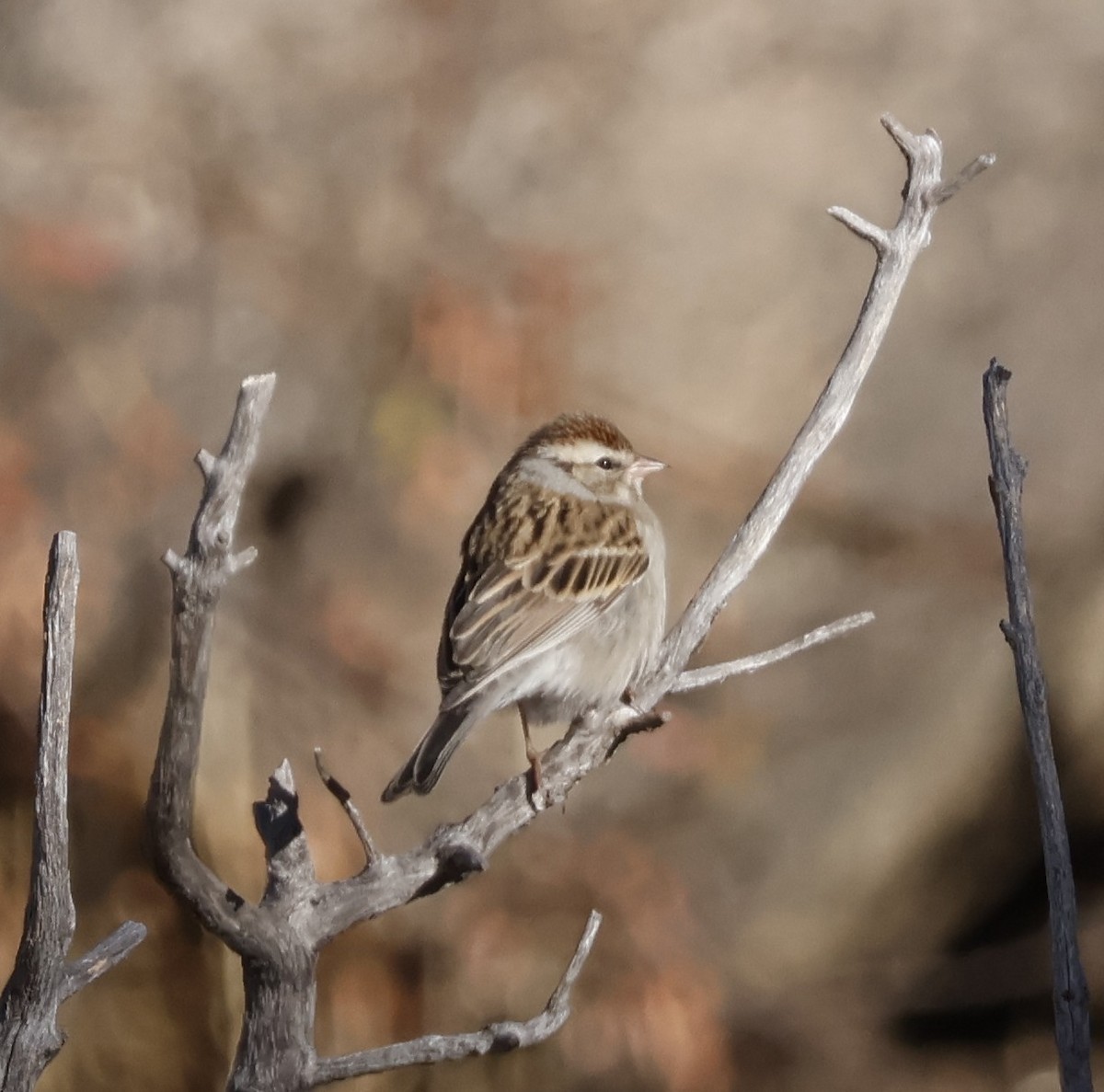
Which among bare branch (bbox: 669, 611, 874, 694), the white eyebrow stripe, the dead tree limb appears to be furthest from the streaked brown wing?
bare branch (bbox: 669, 611, 874, 694)

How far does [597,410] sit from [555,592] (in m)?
1.40

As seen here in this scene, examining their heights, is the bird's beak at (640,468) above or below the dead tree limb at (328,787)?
above

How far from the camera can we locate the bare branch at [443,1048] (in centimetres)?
223

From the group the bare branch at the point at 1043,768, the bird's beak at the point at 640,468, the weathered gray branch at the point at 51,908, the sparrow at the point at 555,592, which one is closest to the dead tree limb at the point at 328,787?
the weathered gray branch at the point at 51,908

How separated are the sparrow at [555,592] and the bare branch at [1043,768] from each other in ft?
3.74

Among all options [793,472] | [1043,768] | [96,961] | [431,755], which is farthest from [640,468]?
[96,961]

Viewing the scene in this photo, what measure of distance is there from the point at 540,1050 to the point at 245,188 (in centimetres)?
299

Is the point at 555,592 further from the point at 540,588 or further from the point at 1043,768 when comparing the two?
the point at 1043,768

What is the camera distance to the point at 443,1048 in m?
2.31

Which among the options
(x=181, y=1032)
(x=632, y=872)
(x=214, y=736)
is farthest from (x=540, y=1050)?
(x=214, y=736)

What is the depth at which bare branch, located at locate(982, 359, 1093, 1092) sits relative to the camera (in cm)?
228

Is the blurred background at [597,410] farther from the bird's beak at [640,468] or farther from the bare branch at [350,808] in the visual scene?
the bare branch at [350,808]

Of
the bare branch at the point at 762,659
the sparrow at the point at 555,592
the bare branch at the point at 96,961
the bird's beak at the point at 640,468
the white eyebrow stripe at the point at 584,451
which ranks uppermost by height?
the white eyebrow stripe at the point at 584,451

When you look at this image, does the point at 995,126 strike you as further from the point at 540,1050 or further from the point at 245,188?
the point at 540,1050
